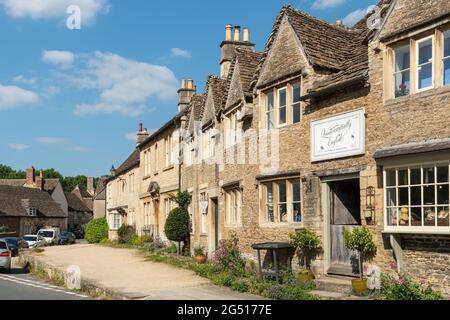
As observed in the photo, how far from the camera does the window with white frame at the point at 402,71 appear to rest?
12984mm

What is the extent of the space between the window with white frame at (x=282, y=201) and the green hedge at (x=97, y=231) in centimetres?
3240

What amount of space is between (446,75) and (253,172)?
788 centimetres

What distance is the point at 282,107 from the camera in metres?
17.2

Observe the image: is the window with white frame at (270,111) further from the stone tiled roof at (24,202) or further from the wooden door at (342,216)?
the stone tiled roof at (24,202)

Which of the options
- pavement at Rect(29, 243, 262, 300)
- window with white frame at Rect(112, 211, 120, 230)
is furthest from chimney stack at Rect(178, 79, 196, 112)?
window with white frame at Rect(112, 211, 120, 230)

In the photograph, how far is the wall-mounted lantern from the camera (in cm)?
1355

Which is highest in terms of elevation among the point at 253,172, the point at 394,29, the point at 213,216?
the point at 394,29

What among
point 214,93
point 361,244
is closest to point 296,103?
point 361,244

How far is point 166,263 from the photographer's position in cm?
2317

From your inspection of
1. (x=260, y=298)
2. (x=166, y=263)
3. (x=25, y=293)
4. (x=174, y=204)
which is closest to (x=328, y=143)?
(x=260, y=298)

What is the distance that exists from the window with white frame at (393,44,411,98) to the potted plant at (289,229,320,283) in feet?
14.5

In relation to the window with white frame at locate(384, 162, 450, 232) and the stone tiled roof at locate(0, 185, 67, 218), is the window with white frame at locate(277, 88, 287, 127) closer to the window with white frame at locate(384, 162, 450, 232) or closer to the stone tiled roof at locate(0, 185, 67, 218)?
the window with white frame at locate(384, 162, 450, 232)

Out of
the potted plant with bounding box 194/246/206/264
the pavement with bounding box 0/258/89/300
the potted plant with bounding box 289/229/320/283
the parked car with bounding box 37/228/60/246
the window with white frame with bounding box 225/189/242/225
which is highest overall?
the window with white frame with bounding box 225/189/242/225

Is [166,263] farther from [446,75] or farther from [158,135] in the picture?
[446,75]
